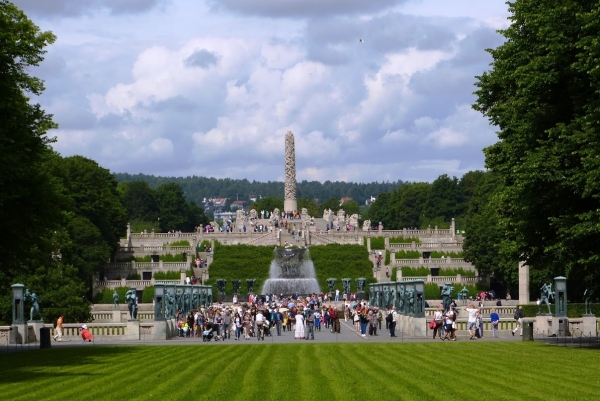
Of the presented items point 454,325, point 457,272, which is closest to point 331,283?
point 457,272

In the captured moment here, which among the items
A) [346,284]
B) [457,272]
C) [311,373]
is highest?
[457,272]

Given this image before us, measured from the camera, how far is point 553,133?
1464 inches

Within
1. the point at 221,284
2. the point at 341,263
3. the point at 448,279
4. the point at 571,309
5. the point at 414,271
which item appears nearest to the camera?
the point at 571,309

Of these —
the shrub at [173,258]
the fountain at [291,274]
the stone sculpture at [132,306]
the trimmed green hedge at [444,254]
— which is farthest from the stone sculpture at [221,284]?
the stone sculpture at [132,306]

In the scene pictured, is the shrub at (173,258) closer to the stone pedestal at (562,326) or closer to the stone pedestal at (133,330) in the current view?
the stone pedestal at (133,330)

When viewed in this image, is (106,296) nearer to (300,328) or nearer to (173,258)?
(173,258)

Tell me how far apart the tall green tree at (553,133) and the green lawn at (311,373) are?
366 cm

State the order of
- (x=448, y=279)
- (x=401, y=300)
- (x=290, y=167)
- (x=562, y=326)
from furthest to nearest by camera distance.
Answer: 1. (x=290, y=167)
2. (x=448, y=279)
3. (x=401, y=300)
4. (x=562, y=326)

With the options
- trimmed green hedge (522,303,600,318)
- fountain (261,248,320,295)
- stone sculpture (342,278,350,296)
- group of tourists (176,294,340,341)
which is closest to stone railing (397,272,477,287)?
stone sculpture (342,278,350,296)

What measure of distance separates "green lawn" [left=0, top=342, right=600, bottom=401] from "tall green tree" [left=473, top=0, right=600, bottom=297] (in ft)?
12.0

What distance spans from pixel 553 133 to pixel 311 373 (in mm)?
13142

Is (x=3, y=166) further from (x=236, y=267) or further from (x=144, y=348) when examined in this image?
(x=236, y=267)

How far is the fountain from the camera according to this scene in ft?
333

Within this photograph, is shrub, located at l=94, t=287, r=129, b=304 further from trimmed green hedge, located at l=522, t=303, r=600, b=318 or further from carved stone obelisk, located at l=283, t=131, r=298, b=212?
carved stone obelisk, located at l=283, t=131, r=298, b=212
